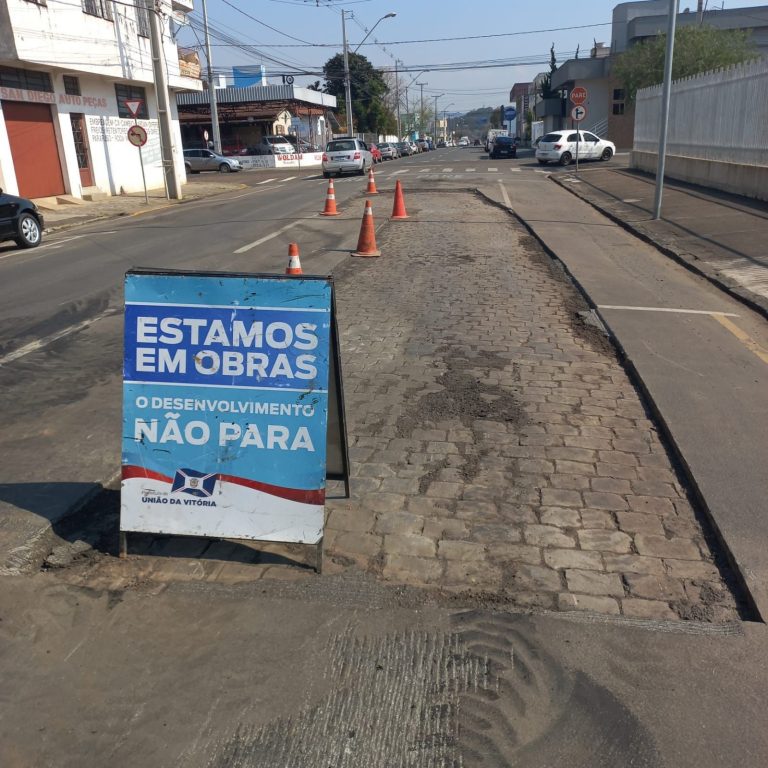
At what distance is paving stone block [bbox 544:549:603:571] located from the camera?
11.8 ft

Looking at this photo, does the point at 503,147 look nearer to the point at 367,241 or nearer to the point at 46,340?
the point at 367,241

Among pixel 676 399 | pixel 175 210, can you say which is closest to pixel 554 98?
pixel 175 210

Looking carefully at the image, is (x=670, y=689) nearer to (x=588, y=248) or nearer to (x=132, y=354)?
(x=132, y=354)

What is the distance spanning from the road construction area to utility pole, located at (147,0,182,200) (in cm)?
2114

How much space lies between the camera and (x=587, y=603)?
3.30 m

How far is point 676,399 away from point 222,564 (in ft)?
12.0

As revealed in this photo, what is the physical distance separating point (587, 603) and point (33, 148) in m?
25.3

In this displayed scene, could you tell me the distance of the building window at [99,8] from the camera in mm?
25381

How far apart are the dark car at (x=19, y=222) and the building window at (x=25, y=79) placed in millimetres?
10087

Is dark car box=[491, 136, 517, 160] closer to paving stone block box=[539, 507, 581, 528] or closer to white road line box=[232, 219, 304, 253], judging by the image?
white road line box=[232, 219, 304, 253]

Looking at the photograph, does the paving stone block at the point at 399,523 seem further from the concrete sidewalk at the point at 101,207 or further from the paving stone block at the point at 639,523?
the concrete sidewalk at the point at 101,207

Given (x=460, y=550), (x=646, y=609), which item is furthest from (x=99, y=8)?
(x=646, y=609)

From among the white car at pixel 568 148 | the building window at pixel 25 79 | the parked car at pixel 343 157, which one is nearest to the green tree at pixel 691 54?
the white car at pixel 568 148

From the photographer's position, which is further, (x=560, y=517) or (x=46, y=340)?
(x=46, y=340)
